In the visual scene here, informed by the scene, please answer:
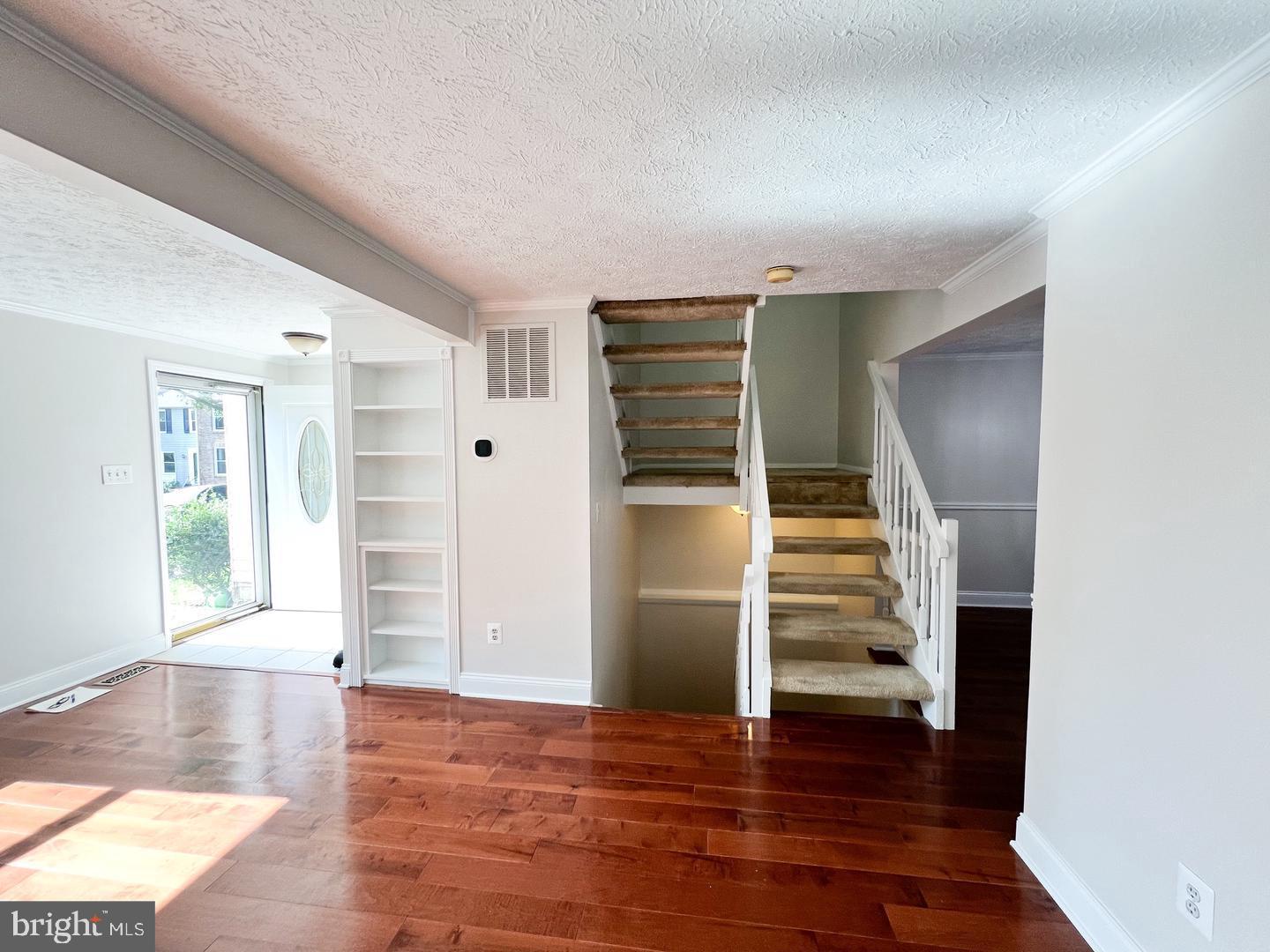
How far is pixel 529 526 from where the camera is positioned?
313cm

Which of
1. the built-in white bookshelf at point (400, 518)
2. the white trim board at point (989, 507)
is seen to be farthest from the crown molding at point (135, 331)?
the white trim board at point (989, 507)

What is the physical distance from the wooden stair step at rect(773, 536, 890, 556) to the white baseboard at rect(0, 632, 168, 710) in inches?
172

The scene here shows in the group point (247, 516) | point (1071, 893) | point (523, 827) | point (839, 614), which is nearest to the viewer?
point (1071, 893)

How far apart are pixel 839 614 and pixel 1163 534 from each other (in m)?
2.03

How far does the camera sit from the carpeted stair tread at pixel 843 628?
2.99m

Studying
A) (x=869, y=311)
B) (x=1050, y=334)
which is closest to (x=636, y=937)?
(x=1050, y=334)

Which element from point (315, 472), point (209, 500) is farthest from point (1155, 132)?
point (209, 500)

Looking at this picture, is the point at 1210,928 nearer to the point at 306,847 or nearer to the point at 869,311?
the point at 306,847

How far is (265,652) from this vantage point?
12.8 ft

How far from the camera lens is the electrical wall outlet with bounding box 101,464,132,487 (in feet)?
11.7

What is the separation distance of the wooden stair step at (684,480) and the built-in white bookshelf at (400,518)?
4.45ft

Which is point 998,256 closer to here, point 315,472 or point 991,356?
point 991,356

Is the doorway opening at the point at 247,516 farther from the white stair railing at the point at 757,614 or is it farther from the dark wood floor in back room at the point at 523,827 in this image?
the white stair railing at the point at 757,614

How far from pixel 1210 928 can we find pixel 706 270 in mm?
2486
